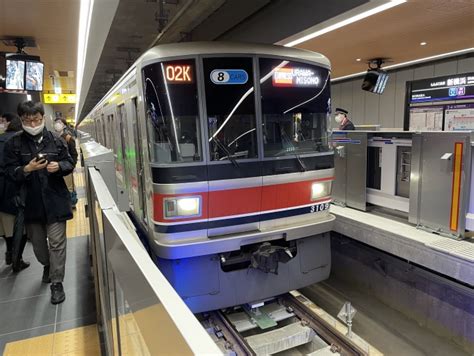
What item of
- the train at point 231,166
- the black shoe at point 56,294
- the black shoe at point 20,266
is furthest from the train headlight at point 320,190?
the black shoe at point 20,266

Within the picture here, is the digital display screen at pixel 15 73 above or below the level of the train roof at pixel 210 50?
above

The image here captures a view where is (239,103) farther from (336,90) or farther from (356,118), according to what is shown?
(336,90)

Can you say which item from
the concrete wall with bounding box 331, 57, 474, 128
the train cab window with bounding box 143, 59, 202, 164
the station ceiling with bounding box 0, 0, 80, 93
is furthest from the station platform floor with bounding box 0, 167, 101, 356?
the concrete wall with bounding box 331, 57, 474, 128

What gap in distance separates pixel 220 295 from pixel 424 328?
2097 millimetres

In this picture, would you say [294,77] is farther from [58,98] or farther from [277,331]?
[58,98]

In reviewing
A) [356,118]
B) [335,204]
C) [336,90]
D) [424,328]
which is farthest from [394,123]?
[424,328]

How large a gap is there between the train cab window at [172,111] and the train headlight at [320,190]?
124 cm

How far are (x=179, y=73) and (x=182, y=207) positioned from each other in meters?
1.14

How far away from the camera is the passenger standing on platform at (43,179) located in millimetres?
3223

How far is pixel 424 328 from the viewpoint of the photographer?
3.71 m

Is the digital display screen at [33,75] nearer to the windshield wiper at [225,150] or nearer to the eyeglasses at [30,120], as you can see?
the eyeglasses at [30,120]

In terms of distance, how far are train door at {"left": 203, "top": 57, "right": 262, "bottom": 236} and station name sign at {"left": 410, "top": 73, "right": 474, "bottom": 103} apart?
3836 millimetres

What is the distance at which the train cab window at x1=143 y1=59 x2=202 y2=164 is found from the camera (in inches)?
124

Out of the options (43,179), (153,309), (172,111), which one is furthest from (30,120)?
Result: (153,309)
